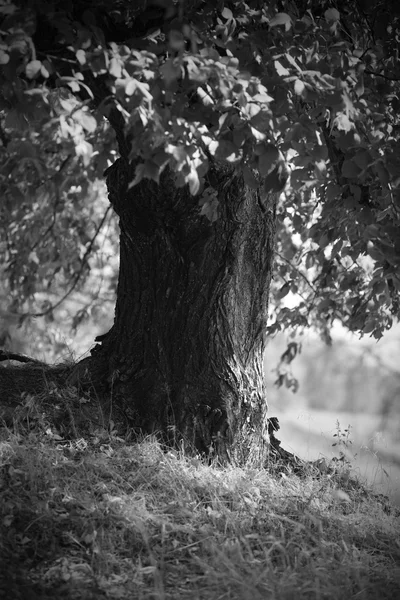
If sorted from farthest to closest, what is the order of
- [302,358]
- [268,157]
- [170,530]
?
[302,358]
[170,530]
[268,157]

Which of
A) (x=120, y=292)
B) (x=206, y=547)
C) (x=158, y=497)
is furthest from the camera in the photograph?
(x=120, y=292)

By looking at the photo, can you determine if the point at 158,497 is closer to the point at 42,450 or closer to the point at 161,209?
the point at 42,450

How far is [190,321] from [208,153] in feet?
3.23

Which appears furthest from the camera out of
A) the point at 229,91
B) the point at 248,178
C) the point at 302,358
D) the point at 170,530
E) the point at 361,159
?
the point at 302,358

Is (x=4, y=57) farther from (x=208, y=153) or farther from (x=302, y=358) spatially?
(x=302, y=358)

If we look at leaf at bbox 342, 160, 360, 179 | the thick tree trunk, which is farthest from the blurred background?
leaf at bbox 342, 160, 360, 179

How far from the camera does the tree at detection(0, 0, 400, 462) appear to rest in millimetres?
2750

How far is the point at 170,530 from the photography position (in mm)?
3201

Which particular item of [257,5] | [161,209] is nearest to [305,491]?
[161,209]

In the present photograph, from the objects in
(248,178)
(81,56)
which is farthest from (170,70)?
(248,178)

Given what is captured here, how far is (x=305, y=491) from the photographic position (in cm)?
388

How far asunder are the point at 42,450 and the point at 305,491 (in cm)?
151

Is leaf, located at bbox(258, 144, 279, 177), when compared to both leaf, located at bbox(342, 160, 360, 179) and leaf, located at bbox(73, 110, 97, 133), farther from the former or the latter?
leaf, located at bbox(73, 110, 97, 133)

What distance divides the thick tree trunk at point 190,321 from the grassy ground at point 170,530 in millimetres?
240
